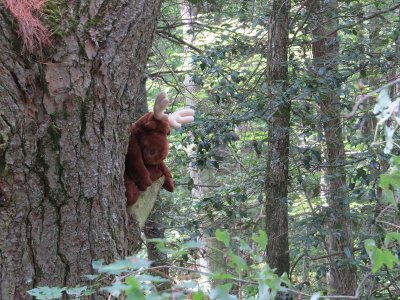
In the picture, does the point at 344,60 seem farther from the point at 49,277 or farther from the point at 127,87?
the point at 49,277

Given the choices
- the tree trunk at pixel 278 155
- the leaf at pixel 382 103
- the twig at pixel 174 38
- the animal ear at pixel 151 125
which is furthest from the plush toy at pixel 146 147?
the twig at pixel 174 38

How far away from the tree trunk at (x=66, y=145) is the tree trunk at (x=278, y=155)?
2414 mm

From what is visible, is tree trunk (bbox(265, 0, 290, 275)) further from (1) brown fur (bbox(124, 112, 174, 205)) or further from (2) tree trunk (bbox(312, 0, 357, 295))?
(1) brown fur (bbox(124, 112, 174, 205))

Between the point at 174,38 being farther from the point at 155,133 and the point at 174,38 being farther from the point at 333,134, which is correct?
the point at 155,133

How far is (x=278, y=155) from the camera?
466cm

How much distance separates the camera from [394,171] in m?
1.37

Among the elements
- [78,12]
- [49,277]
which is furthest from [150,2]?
[49,277]

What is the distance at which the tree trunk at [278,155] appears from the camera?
4.62 metres

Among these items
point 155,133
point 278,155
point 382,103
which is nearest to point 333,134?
point 278,155

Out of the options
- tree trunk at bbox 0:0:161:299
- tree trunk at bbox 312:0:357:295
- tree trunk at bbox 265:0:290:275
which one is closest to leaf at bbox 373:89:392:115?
tree trunk at bbox 0:0:161:299

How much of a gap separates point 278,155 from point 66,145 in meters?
2.75

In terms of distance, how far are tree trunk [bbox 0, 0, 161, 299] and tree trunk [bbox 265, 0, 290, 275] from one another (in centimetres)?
241

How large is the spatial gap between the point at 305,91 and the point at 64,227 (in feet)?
7.41

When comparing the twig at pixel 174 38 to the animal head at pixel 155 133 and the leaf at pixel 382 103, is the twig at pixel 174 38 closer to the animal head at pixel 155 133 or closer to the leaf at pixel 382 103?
the animal head at pixel 155 133
